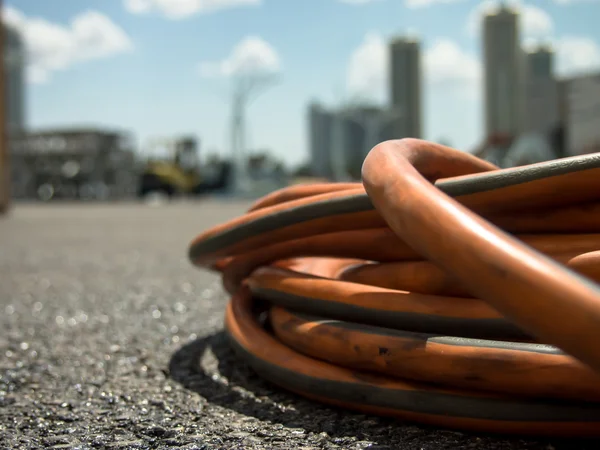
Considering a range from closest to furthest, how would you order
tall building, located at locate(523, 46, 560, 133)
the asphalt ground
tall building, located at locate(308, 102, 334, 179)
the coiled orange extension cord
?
the coiled orange extension cord < the asphalt ground < tall building, located at locate(523, 46, 560, 133) < tall building, located at locate(308, 102, 334, 179)

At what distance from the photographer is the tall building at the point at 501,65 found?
6800cm

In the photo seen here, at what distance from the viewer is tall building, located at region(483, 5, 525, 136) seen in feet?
223

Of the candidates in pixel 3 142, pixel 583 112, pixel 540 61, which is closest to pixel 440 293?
pixel 3 142

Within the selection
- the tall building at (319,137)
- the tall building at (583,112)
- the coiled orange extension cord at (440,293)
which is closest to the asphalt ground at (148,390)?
the coiled orange extension cord at (440,293)

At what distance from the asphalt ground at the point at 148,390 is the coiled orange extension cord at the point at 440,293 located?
50 mm

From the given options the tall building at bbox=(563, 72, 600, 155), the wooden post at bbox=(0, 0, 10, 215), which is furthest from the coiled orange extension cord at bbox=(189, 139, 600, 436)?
the tall building at bbox=(563, 72, 600, 155)

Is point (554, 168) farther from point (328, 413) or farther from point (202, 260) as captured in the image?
point (202, 260)

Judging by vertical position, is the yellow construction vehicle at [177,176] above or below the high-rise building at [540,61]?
below

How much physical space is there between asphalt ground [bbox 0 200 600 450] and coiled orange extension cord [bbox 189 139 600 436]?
0.05 meters

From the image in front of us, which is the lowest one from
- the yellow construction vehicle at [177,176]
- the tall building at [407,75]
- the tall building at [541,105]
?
the yellow construction vehicle at [177,176]

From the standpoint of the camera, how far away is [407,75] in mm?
64438

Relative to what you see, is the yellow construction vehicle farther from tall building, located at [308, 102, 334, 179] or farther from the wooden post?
the wooden post

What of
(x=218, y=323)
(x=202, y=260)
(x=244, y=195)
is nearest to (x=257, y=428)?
(x=202, y=260)

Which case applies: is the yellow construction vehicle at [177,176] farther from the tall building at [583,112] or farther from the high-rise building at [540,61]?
the high-rise building at [540,61]
